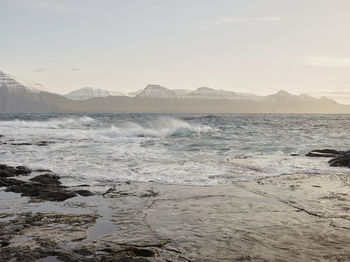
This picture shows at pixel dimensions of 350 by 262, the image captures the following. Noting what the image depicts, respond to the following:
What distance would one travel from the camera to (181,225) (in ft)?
17.4

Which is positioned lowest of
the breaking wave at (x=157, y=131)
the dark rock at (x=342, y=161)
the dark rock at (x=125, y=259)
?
the breaking wave at (x=157, y=131)

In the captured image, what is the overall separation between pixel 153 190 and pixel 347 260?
4727 millimetres

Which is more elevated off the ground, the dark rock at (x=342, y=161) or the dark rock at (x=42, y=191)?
the dark rock at (x=342, y=161)

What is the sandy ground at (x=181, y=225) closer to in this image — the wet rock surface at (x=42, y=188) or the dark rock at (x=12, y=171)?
the wet rock surface at (x=42, y=188)

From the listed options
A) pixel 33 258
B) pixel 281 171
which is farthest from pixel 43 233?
pixel 281 171

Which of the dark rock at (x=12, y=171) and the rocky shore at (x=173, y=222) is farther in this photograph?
the dark rock at (x=12, y=171)

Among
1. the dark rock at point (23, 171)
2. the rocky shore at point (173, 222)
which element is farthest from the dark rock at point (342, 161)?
the dark rock at point (23, 171)

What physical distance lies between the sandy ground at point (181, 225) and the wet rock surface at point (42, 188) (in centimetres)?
27

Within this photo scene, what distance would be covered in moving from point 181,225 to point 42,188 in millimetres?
3882

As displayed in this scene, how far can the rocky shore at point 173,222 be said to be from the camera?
4.17m

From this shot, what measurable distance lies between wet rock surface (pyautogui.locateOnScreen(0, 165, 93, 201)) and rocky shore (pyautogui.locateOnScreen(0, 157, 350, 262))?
22mm

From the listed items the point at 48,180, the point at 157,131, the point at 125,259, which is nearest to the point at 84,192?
the point at 48,180

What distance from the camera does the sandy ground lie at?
4148mm

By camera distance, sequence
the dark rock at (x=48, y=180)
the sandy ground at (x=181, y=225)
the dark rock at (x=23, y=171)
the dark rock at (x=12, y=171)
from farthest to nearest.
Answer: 1. the dark rock at (x=23, y=171)
2. the dark rock at (x=12, y=171)
3. the dark rock at (x=48, y=180)
4. the sandy ground at (x=181, y=225)
